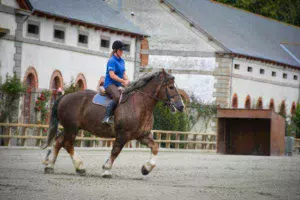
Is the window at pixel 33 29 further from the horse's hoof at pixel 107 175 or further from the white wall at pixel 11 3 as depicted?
the horse's hoof at pixel 107 175

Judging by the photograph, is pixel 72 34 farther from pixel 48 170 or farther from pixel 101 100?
pixel 48 170

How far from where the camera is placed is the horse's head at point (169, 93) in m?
16.9

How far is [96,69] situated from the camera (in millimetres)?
44031

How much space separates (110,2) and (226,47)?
25.7 feet

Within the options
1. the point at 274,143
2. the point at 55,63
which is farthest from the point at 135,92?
the point at 55,63

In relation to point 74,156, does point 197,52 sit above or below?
above

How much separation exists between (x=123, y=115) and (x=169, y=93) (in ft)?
3.44

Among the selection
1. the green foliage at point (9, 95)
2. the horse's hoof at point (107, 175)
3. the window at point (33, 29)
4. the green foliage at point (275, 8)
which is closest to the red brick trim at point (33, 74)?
the window at point (33, 29)

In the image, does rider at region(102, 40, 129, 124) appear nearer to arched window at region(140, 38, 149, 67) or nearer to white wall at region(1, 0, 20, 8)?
white wall at region(1, 0, 20, 8)

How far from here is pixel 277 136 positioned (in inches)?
1313

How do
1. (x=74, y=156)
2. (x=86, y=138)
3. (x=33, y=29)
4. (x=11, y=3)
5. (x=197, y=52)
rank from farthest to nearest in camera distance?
(x=197, y=52) → (x=33, y=29) → (x=11, y=3) → (x=86, y=138) → (x=74, y=156)

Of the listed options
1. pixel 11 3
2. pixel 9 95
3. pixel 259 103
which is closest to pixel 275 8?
pixel 259 103

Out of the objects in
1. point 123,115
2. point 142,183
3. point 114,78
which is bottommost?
point 142,183

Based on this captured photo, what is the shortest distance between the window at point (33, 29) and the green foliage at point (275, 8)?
36087 mm
